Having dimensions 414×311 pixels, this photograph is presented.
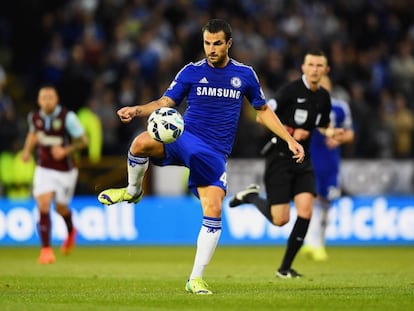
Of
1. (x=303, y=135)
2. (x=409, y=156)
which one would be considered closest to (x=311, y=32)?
(x=409, y=156)

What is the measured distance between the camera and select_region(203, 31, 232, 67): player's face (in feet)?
33.9

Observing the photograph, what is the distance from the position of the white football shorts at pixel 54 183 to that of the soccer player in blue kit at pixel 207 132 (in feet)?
20.1

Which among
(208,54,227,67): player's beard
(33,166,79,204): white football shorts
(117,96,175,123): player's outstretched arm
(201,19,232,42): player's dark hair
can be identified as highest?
(201,19,232,42): player's dark hair

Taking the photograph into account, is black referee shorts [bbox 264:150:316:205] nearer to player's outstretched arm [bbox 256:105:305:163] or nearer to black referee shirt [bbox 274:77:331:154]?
black referee shirt [bbox 274:77:331:154]

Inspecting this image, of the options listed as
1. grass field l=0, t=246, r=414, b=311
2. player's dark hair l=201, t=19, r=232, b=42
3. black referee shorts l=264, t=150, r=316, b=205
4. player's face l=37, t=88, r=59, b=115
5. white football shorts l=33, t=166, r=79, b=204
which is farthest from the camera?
white football shorts l=33, t=166, r=79, b=204

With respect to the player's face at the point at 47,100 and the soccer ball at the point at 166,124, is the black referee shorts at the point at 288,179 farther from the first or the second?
the player's face at the point at 47,100

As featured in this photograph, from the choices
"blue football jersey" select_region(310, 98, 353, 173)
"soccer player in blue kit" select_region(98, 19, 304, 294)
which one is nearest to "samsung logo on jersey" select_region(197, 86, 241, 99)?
"soccer player in blue kit" select_region(98, 19, 304, 294)

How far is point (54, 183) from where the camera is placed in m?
16.8

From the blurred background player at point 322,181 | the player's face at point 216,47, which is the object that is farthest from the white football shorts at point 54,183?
the player's face at point 216,47

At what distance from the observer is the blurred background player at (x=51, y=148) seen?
16.5 meters

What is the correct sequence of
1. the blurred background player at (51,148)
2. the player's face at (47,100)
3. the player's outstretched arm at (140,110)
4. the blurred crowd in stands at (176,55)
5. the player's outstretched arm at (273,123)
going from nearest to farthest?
1. the player's outstretched arm at (140,110)
2. the player's outstretched arm at (273,123)
3. the player's face at (47,100)
4. the blurred background player at (51,148)
5. the blurred crowd in stands at (176,55)

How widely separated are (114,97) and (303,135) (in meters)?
10.7

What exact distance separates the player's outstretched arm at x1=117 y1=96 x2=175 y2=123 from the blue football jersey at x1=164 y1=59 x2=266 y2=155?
86 millimetres

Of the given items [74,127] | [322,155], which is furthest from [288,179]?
[74,127]
